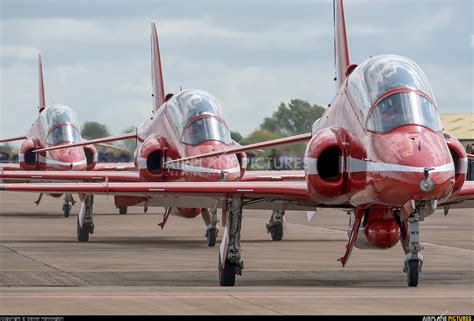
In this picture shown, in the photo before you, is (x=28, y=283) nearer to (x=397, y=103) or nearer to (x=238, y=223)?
(x=238, y=223)

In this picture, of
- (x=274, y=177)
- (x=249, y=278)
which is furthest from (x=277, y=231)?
(x=249, y=278)

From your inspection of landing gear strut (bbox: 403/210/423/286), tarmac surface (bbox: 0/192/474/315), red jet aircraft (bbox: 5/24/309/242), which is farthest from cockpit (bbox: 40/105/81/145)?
landing gear strut (bbox: 403/210/423/286)

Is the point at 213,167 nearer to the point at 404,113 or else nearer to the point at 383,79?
the point at 383,79

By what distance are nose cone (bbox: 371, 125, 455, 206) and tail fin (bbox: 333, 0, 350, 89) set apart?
5394 millimetres

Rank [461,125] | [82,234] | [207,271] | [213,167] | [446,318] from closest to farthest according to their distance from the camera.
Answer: [446,318]
[207,271]
[213,167]
[82,234]
[461,125]

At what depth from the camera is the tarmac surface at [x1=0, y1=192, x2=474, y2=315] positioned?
42.0 ft

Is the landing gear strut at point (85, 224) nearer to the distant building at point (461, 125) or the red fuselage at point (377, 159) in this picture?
the red fuselage at point (377, 159)

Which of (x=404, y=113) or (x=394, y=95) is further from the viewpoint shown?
(x=394, y=95)

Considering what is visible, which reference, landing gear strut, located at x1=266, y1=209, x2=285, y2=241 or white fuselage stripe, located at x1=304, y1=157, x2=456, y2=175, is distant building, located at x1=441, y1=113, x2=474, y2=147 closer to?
landing gear strut, located at x1=266, y1=209, x2=285, y2=241

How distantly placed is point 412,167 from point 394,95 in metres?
1.47

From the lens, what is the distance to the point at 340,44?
22.0 meters

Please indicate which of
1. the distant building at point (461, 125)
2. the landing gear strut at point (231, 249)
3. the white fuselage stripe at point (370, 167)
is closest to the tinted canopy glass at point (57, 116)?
the landing gear strut at point (231, 249)

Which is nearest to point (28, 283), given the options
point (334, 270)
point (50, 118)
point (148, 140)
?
Result: point (334, 270)

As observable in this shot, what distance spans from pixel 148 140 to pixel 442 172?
509 inches
